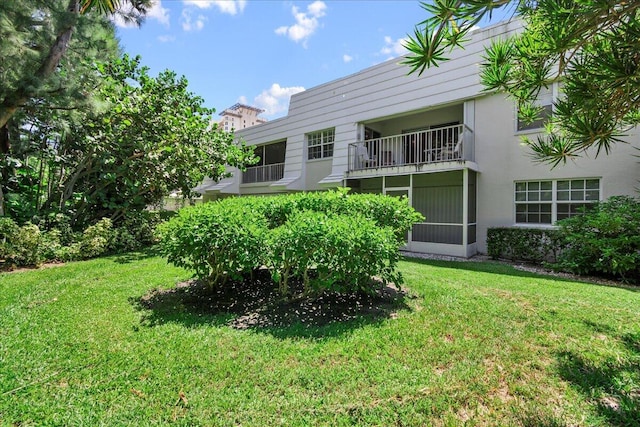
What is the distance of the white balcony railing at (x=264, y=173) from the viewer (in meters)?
17.7

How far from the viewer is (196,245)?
412 centimetres

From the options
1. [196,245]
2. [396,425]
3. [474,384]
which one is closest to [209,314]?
[196,245]

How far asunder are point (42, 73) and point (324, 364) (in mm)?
7141

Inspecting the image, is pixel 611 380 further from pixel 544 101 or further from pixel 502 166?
pixel 544 101

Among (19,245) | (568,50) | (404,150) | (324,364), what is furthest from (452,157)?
(19,245)

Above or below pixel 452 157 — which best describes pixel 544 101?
above

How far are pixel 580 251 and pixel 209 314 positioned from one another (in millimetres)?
8832

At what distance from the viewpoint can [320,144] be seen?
15367 millimetres

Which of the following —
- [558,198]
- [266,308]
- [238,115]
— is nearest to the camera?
[266,308]

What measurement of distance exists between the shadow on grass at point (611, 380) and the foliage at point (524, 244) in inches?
230

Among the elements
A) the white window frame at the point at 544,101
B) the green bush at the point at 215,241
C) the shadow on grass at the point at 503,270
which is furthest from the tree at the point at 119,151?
the white window frame at the point at 544,101

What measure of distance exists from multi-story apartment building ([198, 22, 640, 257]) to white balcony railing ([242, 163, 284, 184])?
10.4 feet

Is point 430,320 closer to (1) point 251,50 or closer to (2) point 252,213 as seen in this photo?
(2) point 252,213

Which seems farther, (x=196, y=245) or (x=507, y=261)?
(x=507, y=261)
